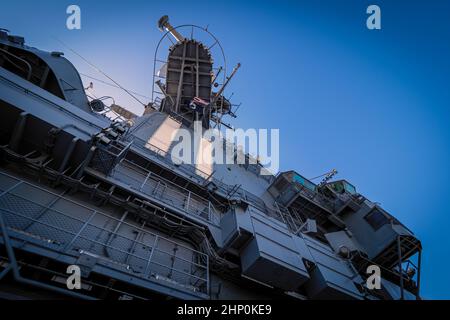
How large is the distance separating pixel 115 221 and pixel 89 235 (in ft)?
3.30

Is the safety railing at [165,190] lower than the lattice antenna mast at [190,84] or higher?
lower

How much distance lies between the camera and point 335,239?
15.0m

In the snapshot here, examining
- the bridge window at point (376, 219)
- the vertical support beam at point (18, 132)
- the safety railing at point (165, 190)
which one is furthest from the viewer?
the bridge window at point (376, 219)

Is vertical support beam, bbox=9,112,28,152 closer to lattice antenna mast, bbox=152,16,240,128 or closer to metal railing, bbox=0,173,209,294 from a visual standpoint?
metal railing, bbox=0,173,209,294

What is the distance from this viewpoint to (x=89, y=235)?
6.92 m

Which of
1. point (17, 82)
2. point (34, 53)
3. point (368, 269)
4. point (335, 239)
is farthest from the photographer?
point (335, 239)

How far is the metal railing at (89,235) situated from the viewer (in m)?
5.89

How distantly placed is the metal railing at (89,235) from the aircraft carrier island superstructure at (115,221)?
0.12 feet

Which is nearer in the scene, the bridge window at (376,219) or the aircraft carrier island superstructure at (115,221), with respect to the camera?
the aircraft carrier island superstructure at (115,221)

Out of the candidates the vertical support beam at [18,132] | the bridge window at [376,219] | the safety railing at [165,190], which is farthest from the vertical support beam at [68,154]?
the bridge window at [376,219]

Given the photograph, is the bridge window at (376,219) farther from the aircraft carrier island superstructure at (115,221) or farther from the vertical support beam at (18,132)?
the vertical support beam at (18,132)
